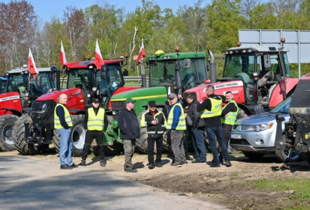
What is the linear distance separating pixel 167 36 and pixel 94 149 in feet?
106

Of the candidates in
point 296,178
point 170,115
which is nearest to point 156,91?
point 170,115

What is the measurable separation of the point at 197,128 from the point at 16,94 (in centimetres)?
926

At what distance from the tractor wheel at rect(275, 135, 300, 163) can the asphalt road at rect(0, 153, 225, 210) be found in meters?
2.87

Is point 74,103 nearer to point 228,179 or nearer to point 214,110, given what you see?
point 214,110

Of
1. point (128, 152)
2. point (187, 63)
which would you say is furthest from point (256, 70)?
point (128, 152)

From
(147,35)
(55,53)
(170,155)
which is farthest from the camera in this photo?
(147,35)

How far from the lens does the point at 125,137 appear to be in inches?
582

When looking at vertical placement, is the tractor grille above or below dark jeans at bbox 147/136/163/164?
above

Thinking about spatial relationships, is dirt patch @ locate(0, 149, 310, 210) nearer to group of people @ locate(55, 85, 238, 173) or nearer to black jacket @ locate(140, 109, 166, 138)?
group of people @ locate(55, 85, 238, 173)

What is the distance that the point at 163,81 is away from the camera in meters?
18.9

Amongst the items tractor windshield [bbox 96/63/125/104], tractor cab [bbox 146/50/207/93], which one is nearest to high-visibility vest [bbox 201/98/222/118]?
tractor cab [bbox 146/50/207/93]

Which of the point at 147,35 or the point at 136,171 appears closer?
the point at 136,171

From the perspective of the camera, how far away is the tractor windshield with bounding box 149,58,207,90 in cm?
1848

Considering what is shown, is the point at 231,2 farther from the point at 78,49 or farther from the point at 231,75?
the point at 231,75
